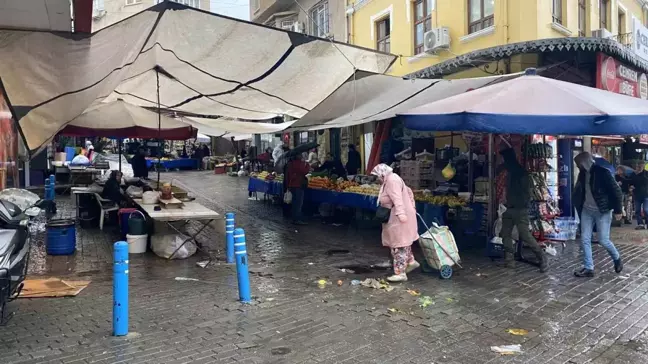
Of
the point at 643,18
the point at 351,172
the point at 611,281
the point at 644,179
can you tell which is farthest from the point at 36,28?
the point at 643,18

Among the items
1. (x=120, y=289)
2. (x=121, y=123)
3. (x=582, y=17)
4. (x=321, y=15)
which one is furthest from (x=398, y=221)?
(x=321, y=15)

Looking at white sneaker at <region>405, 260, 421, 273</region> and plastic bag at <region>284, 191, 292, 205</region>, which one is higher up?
plastic bag at <region>284, 191, 292, 205</region>

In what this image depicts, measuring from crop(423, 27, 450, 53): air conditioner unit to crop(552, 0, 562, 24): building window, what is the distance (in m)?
2.61

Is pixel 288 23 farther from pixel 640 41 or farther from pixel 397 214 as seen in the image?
pixel 397 214

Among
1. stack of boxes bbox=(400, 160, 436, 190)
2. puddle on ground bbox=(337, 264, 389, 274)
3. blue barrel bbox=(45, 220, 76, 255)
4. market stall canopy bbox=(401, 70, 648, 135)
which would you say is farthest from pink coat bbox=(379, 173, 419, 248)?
blue barrel bbox=(45, 220, 76, 255)

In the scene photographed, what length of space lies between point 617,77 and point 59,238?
1266 cm

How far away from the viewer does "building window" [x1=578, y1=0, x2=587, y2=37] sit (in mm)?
13252

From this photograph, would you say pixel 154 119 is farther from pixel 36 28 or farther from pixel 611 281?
pixel 611 281

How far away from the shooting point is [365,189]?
11758mm

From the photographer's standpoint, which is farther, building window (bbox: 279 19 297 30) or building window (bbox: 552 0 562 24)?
building window (bbox: 279 19 297 30)

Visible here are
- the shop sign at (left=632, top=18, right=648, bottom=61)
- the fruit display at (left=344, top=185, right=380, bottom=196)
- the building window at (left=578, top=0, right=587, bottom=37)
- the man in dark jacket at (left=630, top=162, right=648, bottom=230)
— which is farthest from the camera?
the building window at (left=578, top=0, right=587, bottom=37)

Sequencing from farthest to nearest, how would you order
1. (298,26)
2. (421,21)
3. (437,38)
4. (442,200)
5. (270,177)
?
1. (298,26)
2. (270,177)
3. (421,21)
4. (437,38)
5. (442,200)

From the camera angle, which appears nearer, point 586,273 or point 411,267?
point 586,273

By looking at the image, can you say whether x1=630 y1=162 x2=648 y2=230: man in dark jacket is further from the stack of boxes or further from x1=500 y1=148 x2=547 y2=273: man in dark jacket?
x1=500 y1=148 x2=547 y2=273: man in dark jacket
